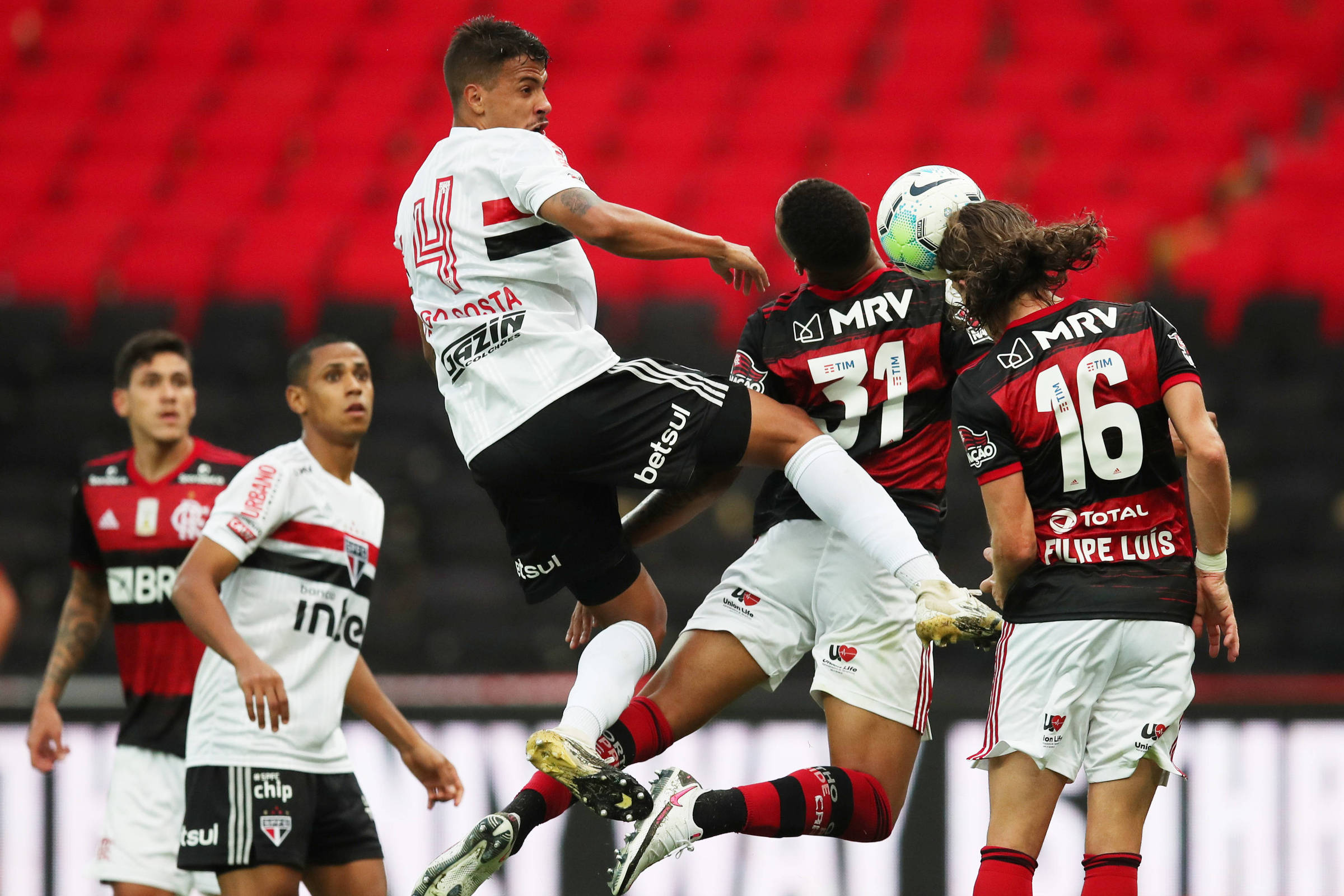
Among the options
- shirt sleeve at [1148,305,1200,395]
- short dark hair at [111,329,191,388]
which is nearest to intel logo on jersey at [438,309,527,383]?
shirt sleeve at [1148,305,1200,395]

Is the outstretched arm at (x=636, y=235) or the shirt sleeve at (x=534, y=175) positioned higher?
the shirt sleeve at (x=534, y=175)

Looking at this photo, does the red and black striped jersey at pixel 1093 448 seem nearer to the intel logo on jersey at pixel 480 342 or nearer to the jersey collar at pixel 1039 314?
the jersey collar at pixel 1039 314

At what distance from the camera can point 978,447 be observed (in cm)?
410

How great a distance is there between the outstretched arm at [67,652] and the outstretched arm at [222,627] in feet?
4.36

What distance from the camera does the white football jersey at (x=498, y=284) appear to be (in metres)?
4.13

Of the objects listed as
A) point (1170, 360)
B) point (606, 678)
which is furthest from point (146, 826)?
point (1170, 360)

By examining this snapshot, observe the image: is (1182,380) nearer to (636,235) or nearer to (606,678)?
(636,235)

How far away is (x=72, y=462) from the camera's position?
9.89 m

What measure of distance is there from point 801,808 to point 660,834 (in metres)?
0.42

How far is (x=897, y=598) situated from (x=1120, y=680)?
0.71 m

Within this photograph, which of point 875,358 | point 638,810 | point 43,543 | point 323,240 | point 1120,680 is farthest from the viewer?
point 323,240

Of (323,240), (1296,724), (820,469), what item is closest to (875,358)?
(820,469)

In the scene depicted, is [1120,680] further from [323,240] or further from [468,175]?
[323,240]

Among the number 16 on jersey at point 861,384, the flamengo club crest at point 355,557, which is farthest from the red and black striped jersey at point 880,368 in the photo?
the flamengo club crest at point 355,557
